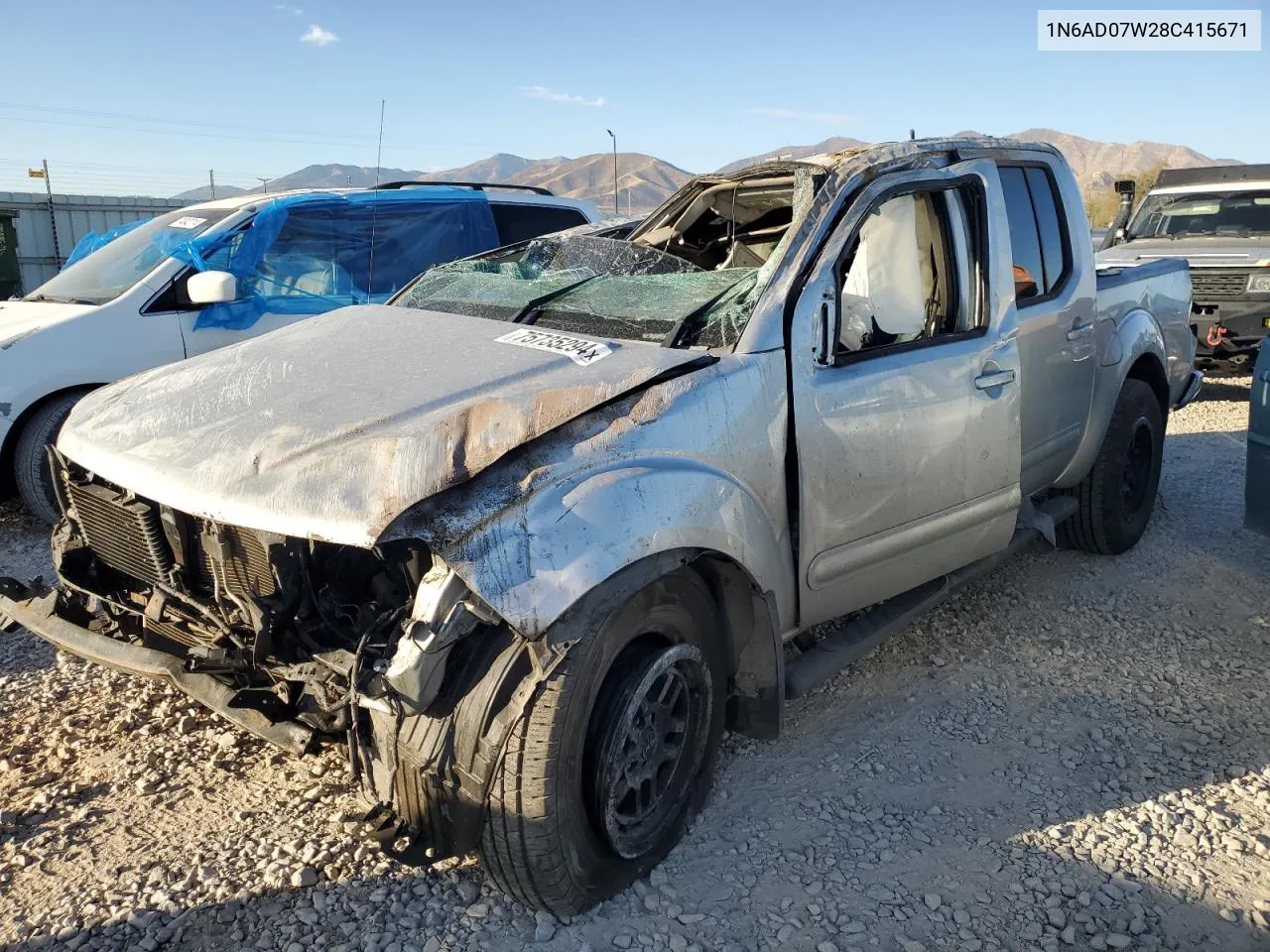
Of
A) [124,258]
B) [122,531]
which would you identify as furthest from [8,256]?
[122,531]

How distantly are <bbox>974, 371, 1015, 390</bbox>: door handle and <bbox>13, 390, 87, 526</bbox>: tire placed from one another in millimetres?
4668

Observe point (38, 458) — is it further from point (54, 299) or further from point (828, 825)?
point (828, 825)

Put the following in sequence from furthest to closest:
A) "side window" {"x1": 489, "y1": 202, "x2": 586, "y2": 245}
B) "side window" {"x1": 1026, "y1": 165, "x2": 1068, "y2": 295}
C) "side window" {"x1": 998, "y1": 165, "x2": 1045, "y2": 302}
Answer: "side window" {"x1": 489, "y1": 202, "x2": 586, "y2": 245} → "side window" {"x1": 1026, "y1": 165, "x2": 1068, "y2": 295} → "side window" {"x1": 998, "y1": 165, "x2": 1045, "y2": 302}

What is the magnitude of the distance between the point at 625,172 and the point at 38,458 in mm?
67412

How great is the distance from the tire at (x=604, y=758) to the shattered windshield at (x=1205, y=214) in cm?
1019

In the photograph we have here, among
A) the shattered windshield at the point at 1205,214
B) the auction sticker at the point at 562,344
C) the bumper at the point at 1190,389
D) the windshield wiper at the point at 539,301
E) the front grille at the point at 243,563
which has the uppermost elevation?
the shattered windshield at the point at 1205,214

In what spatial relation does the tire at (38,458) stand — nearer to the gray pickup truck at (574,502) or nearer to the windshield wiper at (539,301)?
the gray pickup truck at (574,502)

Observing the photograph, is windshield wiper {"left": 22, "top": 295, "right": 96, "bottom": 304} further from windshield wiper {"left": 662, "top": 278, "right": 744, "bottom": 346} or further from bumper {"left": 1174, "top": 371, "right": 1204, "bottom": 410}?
bumper {"left": 1174, "top": 371, "right": 1204, "bottom": 410}

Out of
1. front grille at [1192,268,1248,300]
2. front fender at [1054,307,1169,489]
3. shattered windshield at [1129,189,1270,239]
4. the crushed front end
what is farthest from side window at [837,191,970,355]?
shattered windshield at [1129,189,1270,239]

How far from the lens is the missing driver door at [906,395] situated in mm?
3025

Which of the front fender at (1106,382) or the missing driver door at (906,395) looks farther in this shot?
the front fender at (1106,382)

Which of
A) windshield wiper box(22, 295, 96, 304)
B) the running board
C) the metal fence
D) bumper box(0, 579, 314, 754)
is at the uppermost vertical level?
the metal fence

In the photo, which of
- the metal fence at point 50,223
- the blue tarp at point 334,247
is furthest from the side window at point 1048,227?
the metal fence at point 50,223

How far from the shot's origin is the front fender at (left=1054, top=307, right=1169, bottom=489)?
14.9ft
